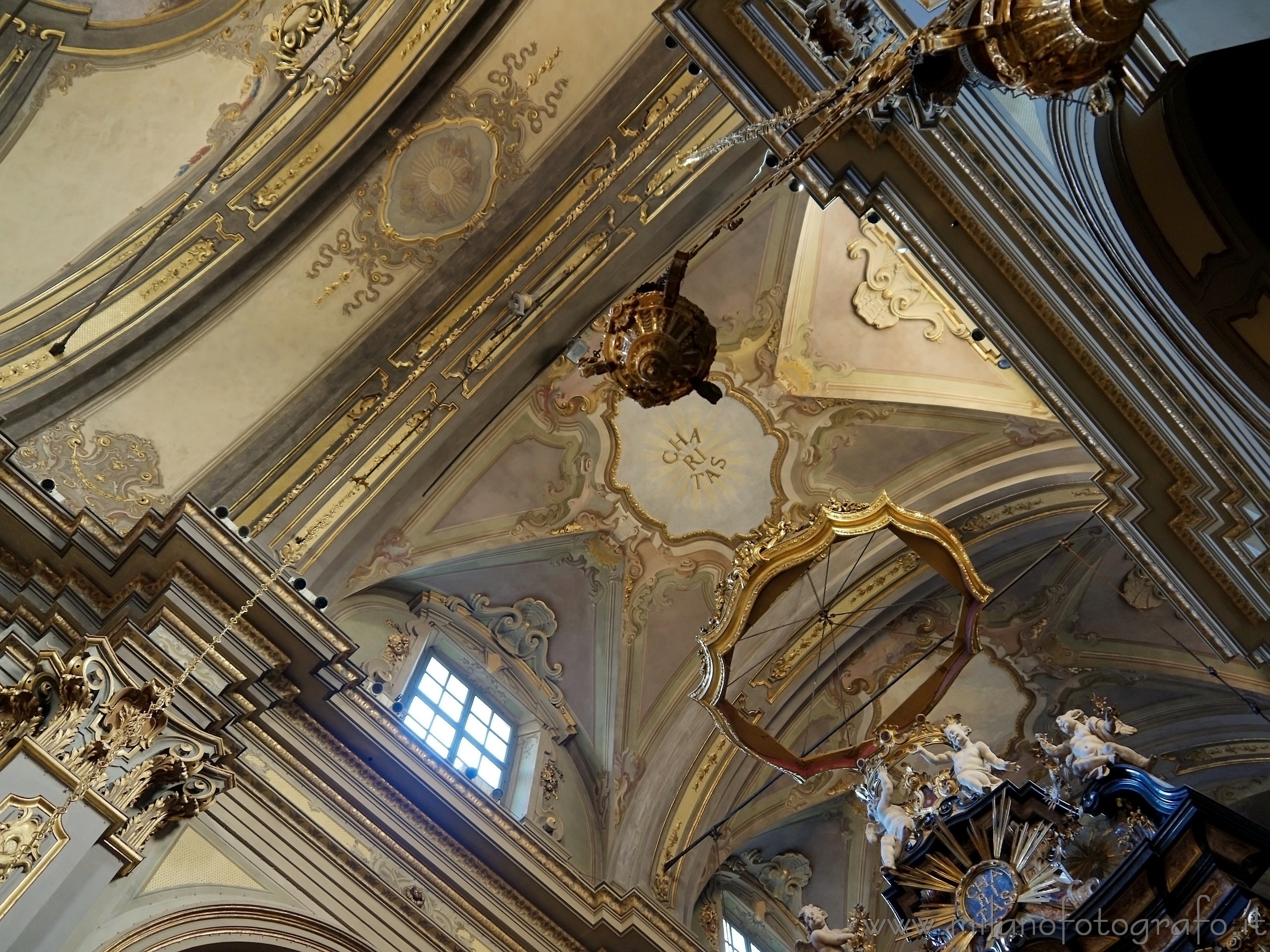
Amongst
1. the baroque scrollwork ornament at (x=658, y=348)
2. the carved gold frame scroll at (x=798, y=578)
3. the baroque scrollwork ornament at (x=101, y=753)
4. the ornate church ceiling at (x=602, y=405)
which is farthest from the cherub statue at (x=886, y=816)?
the baroque scrollwork ornament at (x=101, y=753)

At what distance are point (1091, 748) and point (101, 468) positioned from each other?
656 centimetres

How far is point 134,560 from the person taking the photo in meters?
7.13

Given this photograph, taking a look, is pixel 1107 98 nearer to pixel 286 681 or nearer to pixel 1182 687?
pixel 286 681

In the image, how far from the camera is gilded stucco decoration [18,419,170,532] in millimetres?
7645

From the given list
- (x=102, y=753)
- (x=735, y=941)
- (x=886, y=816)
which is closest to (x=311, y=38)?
(x=102, y=753)

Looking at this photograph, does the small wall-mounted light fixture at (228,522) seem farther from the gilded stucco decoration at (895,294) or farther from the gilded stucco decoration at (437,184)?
the gilded stucco decoration at (895,294)

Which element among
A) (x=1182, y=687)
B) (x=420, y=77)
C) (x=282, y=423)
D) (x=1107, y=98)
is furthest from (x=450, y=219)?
(x=1182, y=687)

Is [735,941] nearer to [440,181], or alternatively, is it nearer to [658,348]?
[658,348]

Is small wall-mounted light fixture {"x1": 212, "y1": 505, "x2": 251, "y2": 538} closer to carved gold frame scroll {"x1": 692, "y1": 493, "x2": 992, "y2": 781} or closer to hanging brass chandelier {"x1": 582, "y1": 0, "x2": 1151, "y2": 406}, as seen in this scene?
hanging brass chandelier {"x1": 582, "y1": 0, "x2": 1151, "y2": 406}

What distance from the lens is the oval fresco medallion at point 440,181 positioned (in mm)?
8875

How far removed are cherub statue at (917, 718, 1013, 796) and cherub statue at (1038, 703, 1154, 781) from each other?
39cm

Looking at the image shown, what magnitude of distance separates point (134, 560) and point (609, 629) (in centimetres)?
466

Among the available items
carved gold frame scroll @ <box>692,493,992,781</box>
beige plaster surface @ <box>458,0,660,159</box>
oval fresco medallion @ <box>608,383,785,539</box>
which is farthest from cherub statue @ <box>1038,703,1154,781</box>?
beige plaster surface @ <box>458,0,660,159</box>

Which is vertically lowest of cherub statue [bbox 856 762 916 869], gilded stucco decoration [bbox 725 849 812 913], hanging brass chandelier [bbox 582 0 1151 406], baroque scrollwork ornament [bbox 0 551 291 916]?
baroque scrollwork ornament [bbox 0 551 291 916]
